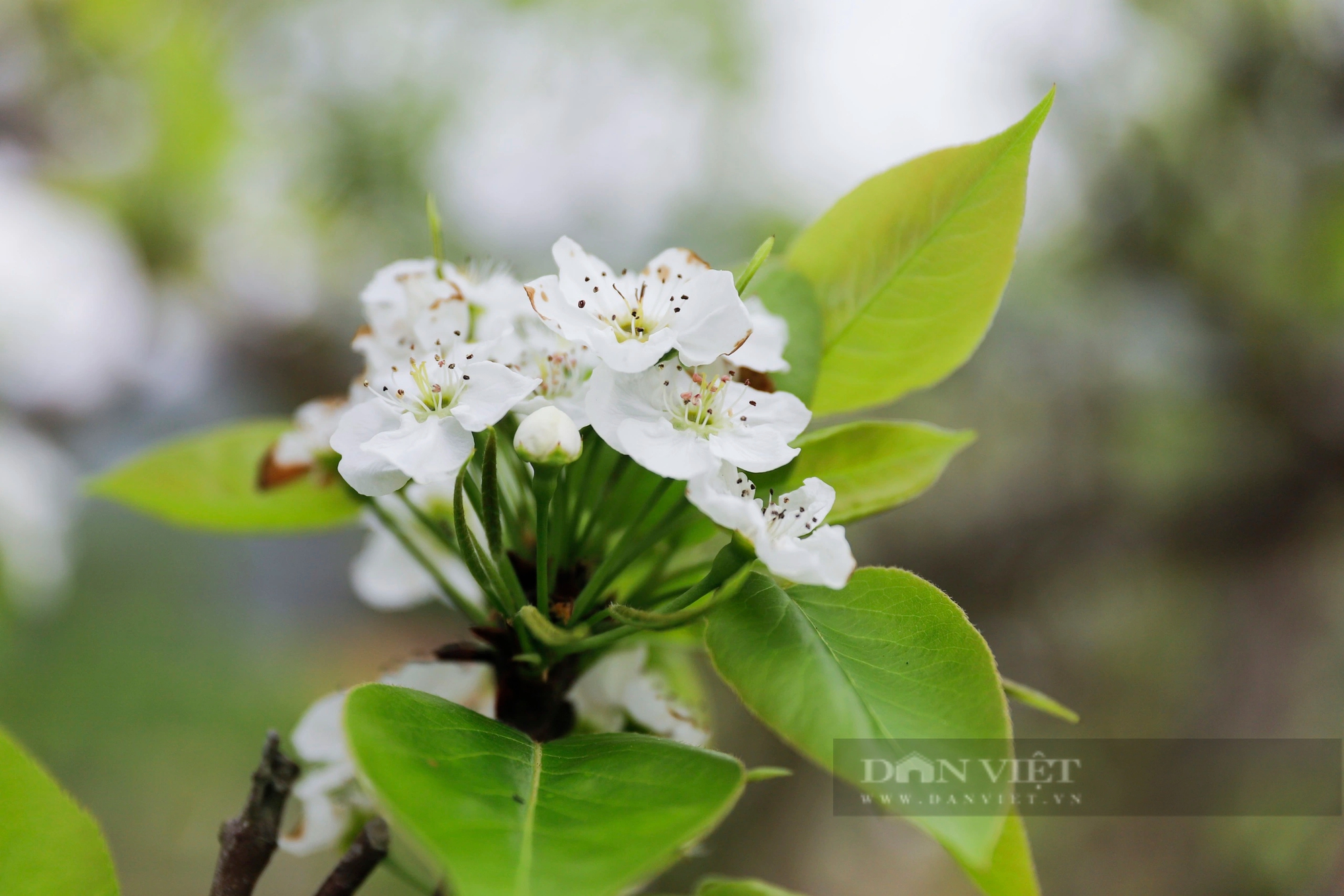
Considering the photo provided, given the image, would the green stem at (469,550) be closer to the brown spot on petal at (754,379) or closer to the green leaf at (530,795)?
the green leaf at (530,795)

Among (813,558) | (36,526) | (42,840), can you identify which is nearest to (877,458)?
(813,558)

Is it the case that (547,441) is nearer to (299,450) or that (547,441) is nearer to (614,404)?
(614,404)

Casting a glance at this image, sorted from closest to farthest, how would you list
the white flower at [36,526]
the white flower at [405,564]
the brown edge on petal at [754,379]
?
the brown edge on petal at [754,379]
the white flower at [405,564]
the white flower at [36,526]

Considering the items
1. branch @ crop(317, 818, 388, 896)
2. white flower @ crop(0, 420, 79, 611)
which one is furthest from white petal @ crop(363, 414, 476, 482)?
white flower @ crop(0, 420, 79, 611)

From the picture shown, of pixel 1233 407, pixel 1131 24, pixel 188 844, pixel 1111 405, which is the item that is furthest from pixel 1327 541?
pixel 188 844

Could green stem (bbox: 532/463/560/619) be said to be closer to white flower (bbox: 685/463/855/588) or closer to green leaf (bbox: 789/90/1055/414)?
white flower (bbox: 685/463/855/588)

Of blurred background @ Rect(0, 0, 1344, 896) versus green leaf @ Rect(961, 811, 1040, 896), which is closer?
green leaf @ Rect(961, 811, 1040, 896)

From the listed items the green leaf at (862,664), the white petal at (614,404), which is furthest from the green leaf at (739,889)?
the white petal at (614,404)

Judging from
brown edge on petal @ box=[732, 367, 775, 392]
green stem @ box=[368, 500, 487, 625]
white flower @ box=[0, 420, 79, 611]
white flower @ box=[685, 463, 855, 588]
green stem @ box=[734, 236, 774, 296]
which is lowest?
white flower @ box=[0, 420, 79, 611]
